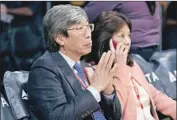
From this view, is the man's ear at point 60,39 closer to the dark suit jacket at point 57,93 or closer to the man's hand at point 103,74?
the dark suit jacket at point 57,93

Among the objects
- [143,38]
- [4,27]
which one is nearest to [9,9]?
[4,27]

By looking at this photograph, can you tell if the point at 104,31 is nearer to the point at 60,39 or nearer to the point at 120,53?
the point at 120,53

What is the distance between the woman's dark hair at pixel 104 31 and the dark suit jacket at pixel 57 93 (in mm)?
565

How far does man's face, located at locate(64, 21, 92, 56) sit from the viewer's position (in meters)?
3.61

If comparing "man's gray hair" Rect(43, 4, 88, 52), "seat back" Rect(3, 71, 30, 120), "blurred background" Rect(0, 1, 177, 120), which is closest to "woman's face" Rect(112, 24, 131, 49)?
"man's gray hair" Rect(43, 4, 88, 52)

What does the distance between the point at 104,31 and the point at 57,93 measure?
Answer: 34.0 inches

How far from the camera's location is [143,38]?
497cm

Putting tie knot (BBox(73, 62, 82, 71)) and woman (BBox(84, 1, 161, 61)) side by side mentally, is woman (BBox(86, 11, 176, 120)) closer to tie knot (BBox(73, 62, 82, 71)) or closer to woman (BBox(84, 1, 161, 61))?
tie knot (BBox(73, 62, 82, 71))

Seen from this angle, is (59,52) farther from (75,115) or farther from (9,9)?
(9,9)

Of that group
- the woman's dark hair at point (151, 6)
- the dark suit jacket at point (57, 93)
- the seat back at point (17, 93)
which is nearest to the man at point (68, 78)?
the dark suit jacket at point (57, 93)

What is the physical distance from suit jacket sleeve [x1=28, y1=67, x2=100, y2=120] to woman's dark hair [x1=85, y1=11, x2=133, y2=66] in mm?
710

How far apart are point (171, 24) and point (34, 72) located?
3.11 metres

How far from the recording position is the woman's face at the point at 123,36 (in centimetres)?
411

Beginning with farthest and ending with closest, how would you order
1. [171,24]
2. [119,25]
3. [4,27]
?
[171,24]
[4,27]
[119,25]
